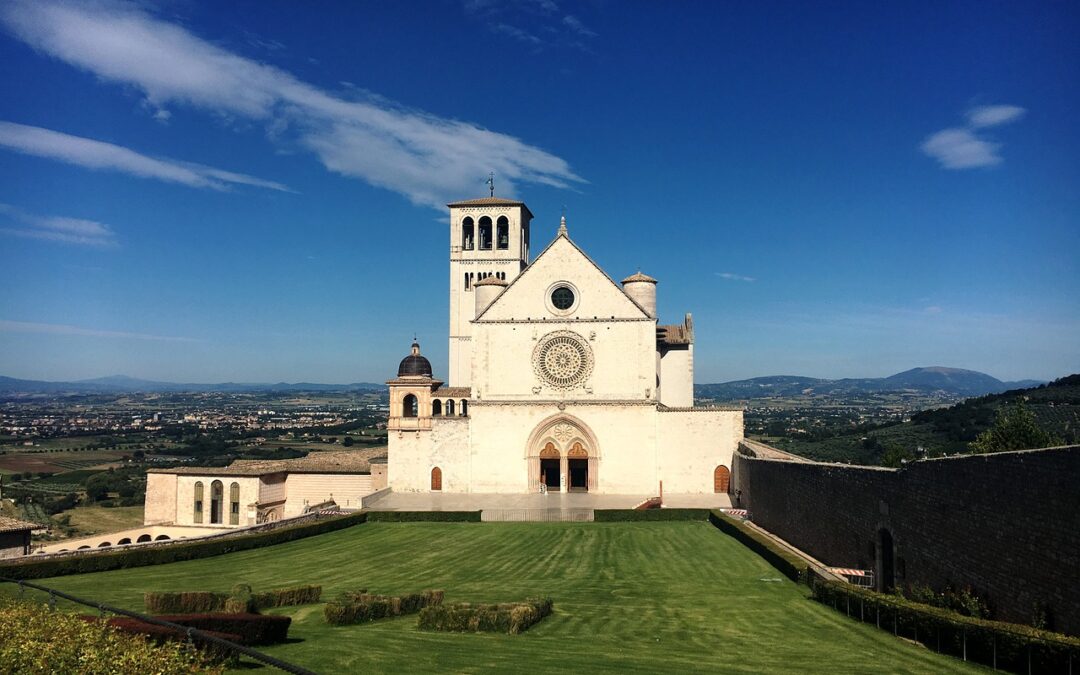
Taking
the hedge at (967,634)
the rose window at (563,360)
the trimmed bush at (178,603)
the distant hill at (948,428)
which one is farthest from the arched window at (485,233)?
the trimmed bush at (178,603)

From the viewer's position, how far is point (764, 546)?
28.0m

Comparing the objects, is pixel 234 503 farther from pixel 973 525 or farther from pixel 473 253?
pixel 973 525

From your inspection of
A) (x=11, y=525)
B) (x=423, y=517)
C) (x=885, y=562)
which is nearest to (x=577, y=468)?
(x=423, y=517)

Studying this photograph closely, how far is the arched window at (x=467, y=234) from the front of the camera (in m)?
58.4

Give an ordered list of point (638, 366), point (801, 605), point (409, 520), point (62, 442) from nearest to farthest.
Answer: point (801, 605), point (409, 520), point (638, 366), point (62, 442)

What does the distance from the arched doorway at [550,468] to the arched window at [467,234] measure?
55.8 feet

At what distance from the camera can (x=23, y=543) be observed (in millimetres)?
29109

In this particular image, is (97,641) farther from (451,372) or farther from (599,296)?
(451,372)

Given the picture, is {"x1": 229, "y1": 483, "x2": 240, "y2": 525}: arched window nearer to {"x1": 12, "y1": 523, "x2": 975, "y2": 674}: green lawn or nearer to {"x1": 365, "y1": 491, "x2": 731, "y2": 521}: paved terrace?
{"x1": 365, "y1": 491, "x2": 731, "y2": 521}: paved terrace

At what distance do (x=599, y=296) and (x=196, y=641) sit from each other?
38286mm

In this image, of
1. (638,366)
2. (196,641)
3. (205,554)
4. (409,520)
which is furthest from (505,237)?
(196,641)

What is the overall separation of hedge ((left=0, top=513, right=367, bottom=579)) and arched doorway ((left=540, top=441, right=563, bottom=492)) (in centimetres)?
1482

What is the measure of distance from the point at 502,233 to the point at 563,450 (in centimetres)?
1800

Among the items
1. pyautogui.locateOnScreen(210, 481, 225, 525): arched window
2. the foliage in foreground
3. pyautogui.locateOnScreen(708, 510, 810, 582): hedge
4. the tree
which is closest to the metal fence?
the foliage in foreground
